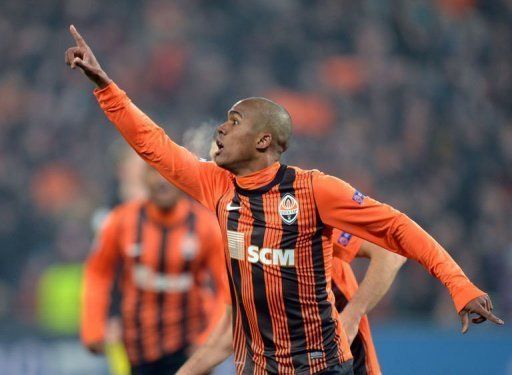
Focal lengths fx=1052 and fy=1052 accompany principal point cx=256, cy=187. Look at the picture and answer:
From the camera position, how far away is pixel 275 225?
166 inches

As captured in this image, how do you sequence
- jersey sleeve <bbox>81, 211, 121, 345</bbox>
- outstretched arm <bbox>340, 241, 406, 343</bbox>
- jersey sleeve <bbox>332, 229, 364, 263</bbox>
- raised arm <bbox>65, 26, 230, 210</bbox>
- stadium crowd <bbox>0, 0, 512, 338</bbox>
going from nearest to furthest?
raised arm <bbox>65, 26, 230, 210</bbox>
outstretched arm <bbox>340, 241, 406, 343</bbox>
jersey sleeve <bbox>332, 229, 364, 263</bbox>
jersey sleeve <bbox>81, 211, 121, 345</bbox>
stadium crowd <bbox>0, 0, 512, 338</bbox>

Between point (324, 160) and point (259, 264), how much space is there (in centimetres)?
706

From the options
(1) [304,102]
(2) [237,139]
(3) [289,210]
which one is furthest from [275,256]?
(1) [304,102]

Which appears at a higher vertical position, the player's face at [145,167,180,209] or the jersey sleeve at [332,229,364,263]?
the player's face at [145,167,180,209]

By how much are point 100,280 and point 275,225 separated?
3.00 meters

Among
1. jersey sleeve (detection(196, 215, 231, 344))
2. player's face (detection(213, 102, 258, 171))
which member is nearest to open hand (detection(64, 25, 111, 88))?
player's face (detection(213, 102, 258, 171))

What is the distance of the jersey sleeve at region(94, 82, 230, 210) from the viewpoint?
4211 mm

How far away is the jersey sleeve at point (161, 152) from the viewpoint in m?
4.21

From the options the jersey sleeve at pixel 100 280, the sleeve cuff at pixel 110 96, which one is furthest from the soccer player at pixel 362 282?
the jersey sleeve at pixel 100 280

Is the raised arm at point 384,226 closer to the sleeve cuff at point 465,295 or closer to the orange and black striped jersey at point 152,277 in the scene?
the sleeve cuff at point 465,295

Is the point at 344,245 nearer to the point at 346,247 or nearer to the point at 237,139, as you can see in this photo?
the point at 346,247

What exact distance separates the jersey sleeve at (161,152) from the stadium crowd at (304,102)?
5711 mm

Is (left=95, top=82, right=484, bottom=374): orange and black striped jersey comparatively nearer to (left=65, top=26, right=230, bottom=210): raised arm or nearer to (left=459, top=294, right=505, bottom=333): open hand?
(left=65, top=26, right=230, bottom=210): raised arm

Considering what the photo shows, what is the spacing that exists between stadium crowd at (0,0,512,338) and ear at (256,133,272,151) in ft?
19.2
